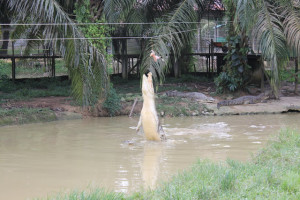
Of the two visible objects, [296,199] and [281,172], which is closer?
[296,199]

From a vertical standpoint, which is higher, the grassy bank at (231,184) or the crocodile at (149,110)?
the crocodile at (149,110)

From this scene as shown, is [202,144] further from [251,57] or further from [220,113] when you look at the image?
[251,57]

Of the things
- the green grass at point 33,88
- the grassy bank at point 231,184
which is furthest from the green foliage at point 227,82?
the grassy bank at point 231,184

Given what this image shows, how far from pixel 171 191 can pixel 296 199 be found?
1.27 m

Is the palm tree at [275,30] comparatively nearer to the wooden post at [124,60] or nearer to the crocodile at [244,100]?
the crocodile at [244,100]

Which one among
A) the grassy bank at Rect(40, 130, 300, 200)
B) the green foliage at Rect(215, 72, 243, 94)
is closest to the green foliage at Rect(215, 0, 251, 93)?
the green foliage at Rect(215, 72, 243, 94)

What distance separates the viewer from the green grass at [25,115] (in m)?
11.8

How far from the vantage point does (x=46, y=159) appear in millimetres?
8086

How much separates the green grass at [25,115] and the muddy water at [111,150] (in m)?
0.33

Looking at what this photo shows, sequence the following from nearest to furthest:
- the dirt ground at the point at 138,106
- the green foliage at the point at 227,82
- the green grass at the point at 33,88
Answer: the dirt ground at the point at 138,106 < the green grass at the point at 33,88 < the green foliage at the point at 227,82

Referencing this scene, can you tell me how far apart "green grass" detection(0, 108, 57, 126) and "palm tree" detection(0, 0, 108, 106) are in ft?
6.50

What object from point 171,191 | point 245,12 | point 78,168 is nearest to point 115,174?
point 78,168

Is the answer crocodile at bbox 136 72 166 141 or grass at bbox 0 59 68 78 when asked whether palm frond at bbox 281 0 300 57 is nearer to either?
crocodile at bbox 136 72 166 141

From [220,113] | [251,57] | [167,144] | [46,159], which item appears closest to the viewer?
[46,159]
